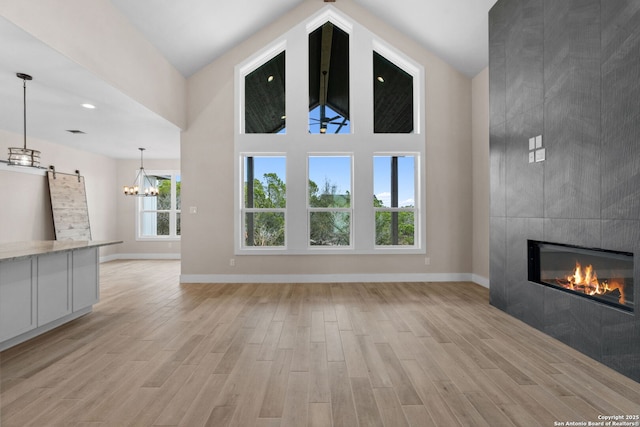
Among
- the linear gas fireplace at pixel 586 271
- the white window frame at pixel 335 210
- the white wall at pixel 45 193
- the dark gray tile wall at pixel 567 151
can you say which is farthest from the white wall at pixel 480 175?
the white wall at pixel 45 193

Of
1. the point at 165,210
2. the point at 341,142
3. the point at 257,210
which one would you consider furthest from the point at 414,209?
the point at 165,210

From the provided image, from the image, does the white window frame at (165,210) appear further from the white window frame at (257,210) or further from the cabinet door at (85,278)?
the cabinet door at (85,278)

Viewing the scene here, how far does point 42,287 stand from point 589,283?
492 centimetres

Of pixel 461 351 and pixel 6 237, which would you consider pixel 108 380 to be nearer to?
pixel 461 351

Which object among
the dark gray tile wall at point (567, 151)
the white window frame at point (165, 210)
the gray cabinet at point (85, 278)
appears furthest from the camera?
the white window frame at point (165, 210)

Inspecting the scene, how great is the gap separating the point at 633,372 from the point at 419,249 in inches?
133

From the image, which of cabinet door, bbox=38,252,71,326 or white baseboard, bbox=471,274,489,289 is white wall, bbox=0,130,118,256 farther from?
white baseboard, bbox=471,274,489,289

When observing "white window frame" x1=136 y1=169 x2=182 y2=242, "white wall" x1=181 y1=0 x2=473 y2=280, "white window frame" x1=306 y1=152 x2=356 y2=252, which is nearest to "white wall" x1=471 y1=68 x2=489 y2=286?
"white wall" x1=181 y1=0 x2=473 y2=280

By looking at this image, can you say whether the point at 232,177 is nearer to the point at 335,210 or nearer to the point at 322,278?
the point at 335,210

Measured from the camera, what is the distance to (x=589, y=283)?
279 centimetres

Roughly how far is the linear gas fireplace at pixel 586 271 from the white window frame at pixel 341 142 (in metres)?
2.28

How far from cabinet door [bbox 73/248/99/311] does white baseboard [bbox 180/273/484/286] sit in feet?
5.53

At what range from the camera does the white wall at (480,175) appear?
511cm

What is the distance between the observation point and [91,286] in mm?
3797
